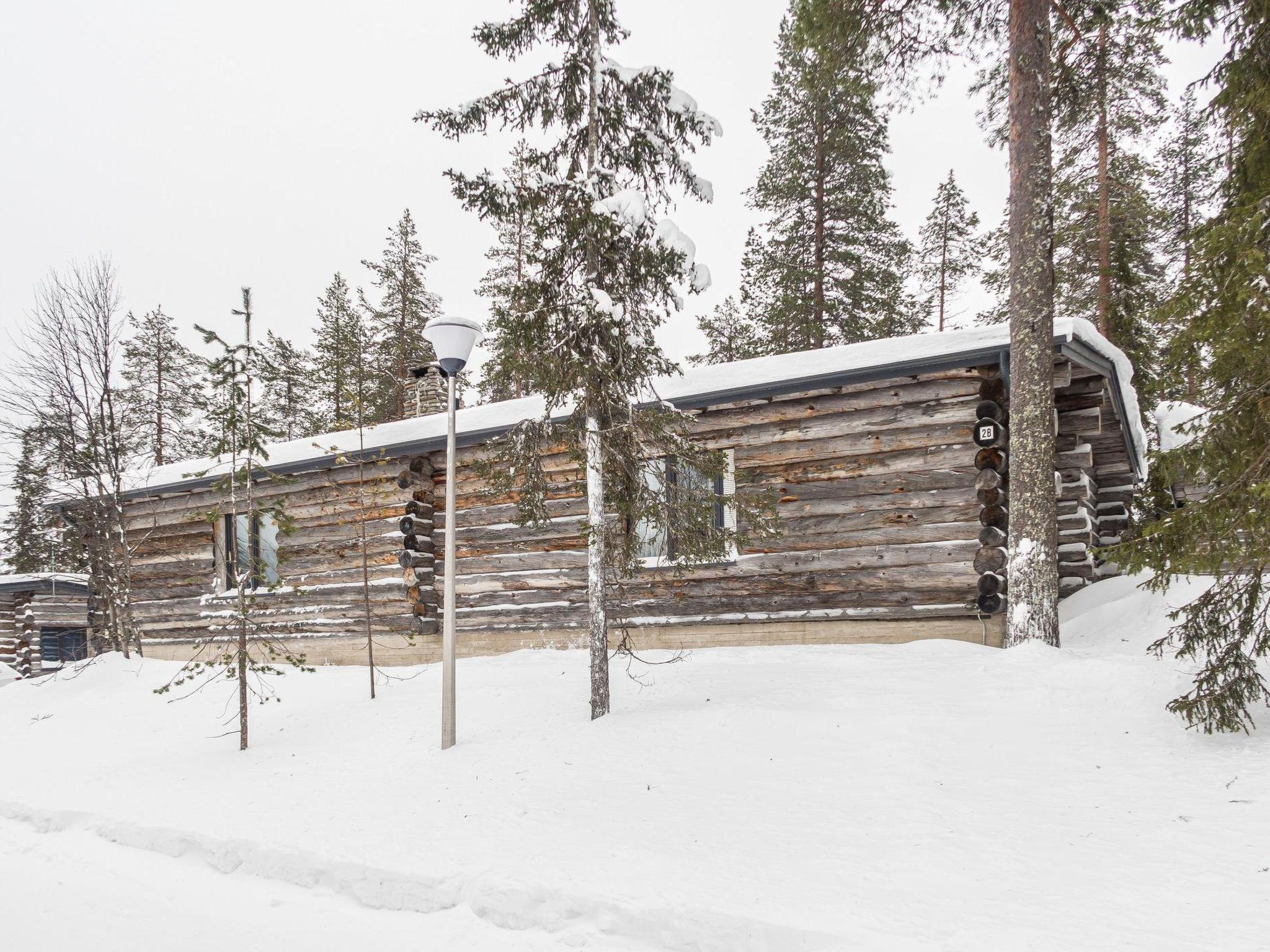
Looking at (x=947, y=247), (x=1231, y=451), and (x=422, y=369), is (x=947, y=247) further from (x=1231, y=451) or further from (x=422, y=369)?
(x=422, y=369)

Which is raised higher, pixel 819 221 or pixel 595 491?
pixel 819 221

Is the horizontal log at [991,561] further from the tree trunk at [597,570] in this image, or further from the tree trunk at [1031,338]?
the tree trunk at [597,570]

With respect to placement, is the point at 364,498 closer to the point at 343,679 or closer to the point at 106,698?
the point at 343,679

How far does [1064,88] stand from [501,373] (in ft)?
25.7

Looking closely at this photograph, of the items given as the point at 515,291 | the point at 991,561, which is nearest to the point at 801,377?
the point at 991,561

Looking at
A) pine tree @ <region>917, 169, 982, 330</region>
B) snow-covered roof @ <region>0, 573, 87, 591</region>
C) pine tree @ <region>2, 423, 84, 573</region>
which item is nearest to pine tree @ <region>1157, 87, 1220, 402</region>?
pine tree @ <region>917, 169, 982, 330</region>

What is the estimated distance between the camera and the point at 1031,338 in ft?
25.0

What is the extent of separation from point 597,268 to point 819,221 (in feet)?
51.6

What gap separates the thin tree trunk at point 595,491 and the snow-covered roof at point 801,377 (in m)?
0.78

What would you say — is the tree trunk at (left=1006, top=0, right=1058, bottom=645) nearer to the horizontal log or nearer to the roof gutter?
the roof gutter

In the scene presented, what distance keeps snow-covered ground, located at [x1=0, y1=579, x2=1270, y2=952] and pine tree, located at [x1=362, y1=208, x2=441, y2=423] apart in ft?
70.5

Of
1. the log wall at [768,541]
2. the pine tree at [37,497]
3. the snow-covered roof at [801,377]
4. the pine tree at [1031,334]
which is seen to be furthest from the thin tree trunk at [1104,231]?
the pine tree at [37,497]

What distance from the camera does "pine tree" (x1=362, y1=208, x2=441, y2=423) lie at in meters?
27.9

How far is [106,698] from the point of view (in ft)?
36.0
